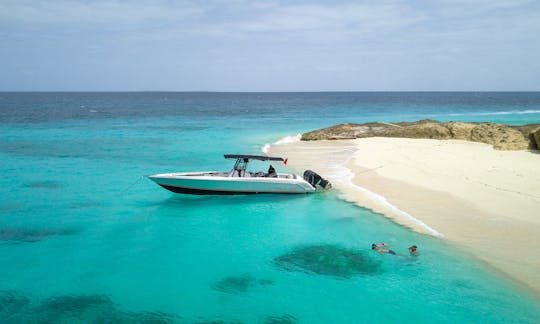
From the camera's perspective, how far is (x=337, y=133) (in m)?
45.6

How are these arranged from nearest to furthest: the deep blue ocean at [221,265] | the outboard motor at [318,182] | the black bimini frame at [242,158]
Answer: the deep blue ocean at [221,265]
the black bimini frame at [242,158]
the outboard motor at [318,182]

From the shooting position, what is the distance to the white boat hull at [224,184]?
2230cm

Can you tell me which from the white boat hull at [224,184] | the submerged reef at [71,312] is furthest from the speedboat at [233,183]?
the submerged reef at [71,312]

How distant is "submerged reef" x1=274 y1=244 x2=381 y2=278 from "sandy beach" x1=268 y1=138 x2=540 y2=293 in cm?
361

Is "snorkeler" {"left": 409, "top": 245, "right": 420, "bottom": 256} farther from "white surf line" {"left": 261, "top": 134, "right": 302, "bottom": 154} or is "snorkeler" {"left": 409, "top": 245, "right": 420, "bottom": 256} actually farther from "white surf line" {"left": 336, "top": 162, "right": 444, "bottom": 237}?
"white surf line" {"left": 261, "top": 134, "right": 302, "bottom": 154}

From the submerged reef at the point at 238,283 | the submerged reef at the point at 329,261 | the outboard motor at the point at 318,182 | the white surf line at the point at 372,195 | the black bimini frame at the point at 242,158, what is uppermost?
the black bimini frame at the point at 242,158

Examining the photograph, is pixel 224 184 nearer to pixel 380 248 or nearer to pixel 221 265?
pixel 221 265

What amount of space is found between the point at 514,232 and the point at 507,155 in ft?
53.8

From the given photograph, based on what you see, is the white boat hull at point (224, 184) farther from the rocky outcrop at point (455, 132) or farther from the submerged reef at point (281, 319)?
the rocky outcrop at point (455, 132)

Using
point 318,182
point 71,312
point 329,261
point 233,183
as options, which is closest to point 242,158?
point 233,183

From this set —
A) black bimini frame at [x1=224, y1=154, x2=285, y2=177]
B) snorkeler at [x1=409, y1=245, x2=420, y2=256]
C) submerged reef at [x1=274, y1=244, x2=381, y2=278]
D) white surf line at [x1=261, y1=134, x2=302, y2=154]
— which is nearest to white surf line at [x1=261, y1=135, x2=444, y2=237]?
snorkeler at [x1=409, y1=245, x2=420, y2=256]

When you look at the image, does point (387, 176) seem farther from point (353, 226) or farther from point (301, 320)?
point (301, 320)

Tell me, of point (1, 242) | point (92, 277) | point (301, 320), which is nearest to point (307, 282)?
point (301, 320)

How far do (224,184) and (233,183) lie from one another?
0.45 meters
